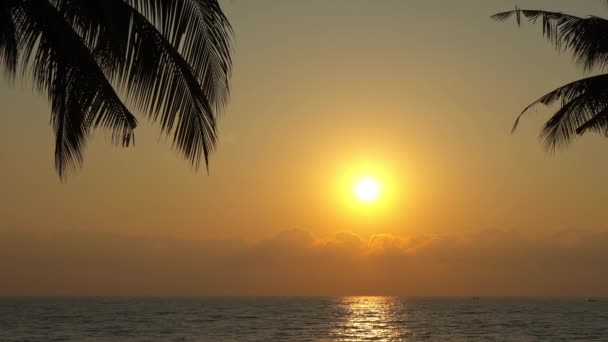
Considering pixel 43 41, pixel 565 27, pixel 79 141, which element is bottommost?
pixel 79 141

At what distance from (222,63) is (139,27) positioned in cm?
114

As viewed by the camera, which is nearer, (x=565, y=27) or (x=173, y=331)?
(x=565, y=27)

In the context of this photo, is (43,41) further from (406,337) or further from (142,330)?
(142,330)

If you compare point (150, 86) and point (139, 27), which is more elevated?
point (139, 27)

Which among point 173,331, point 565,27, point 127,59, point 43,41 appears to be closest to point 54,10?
point 43,41

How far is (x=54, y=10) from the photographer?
34.2 feet

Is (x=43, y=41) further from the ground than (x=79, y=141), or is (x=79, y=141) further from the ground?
(x=43, y=41)

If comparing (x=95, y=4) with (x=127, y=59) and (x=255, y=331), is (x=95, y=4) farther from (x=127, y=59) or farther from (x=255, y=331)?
(x=255, y=331)

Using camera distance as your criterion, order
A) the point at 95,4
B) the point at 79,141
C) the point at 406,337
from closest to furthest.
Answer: the point at 95,4, the point at 79,141, the point at 406,337

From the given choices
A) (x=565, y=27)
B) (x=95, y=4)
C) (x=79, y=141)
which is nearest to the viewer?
(x=95, y=4)

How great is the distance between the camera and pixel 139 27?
34.7ft

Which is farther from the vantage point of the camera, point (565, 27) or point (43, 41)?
point (565, 27)

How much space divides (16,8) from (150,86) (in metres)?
1.93

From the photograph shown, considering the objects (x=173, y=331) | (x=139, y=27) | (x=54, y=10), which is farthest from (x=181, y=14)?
(x=173, y=331)
